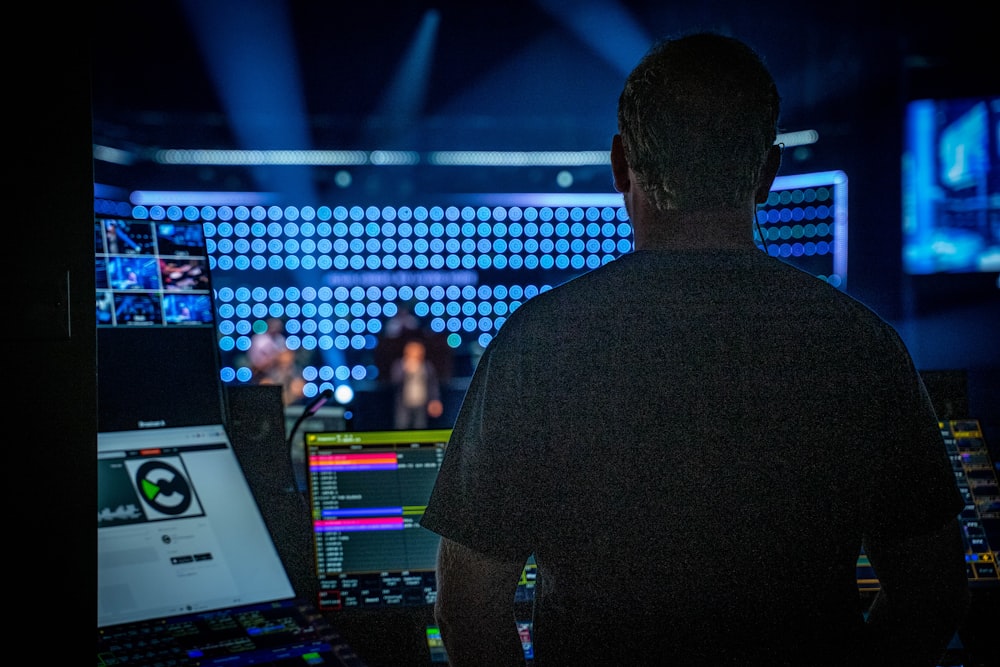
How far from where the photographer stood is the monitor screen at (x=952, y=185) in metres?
4.01

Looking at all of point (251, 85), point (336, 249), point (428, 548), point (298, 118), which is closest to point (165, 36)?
point (251, 85)

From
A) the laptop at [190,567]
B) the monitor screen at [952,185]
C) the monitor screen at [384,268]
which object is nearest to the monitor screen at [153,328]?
the laptop at [190,567]

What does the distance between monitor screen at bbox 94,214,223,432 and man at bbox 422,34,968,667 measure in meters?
0.73

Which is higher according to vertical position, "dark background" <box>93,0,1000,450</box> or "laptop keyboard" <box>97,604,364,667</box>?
"dark background" <box>93,0,1000,450</box>

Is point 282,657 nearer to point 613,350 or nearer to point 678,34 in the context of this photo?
point 613,350

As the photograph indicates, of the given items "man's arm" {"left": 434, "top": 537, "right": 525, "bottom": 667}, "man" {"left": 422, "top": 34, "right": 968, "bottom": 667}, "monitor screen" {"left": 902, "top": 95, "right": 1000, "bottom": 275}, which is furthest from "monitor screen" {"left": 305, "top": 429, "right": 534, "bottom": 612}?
"monitor screen" {"left": 902, "top": 95, "right": 1000, "bottom": 275}

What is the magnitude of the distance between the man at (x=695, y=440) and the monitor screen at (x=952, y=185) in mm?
3725

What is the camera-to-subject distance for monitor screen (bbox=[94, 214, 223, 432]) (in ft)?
4.71

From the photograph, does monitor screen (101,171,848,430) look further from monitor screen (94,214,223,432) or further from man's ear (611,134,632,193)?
man's ear (611,134,632,193)

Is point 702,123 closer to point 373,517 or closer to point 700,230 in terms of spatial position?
point 700,230

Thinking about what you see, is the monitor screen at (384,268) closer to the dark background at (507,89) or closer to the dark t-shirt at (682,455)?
the dark background at (507,89)

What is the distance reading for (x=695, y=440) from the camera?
2.86 feet

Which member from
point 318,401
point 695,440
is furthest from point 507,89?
point 695,440

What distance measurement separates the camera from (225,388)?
5.25 feet
